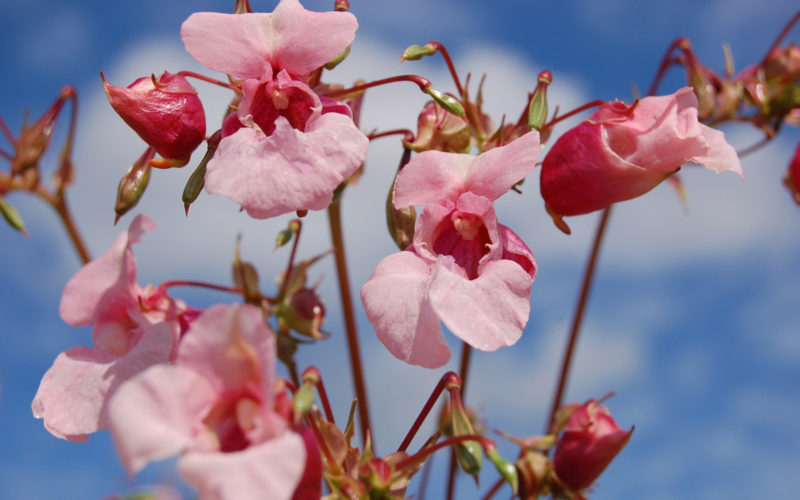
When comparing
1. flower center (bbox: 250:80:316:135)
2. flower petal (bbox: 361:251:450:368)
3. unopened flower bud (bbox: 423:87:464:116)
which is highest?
unopened flower bud (bbox: 423:87:464:116)

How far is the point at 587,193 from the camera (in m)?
0.84

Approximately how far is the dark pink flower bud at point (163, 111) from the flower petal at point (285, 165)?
107mm

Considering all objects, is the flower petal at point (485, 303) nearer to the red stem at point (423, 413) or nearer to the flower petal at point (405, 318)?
the flower petal at point (405, 318)

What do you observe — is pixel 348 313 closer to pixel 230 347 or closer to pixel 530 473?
pixel 530 473

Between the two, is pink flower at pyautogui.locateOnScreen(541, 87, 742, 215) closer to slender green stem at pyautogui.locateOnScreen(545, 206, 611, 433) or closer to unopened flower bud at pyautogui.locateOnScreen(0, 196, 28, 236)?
slender green stem at pyautogui.locateOnScreen(545, 206, 611, 433)

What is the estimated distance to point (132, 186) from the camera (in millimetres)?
873

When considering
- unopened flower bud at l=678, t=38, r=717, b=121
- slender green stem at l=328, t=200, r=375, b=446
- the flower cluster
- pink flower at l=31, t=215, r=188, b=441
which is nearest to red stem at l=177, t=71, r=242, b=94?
the flower cluster

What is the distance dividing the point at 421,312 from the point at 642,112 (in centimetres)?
35

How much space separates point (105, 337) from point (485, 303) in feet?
1.42

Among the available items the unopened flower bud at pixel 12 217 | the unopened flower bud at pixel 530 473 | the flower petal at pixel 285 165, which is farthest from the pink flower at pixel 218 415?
the unopened flower bud at pixel 12 217

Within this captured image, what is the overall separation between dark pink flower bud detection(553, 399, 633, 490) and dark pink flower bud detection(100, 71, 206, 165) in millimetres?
616

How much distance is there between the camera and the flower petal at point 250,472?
558mm

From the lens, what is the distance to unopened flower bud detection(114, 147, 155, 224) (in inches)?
34.2

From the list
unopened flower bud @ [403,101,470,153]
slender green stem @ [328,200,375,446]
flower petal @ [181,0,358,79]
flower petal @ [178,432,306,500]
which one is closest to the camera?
flower petal @ [178,432,306,500]
